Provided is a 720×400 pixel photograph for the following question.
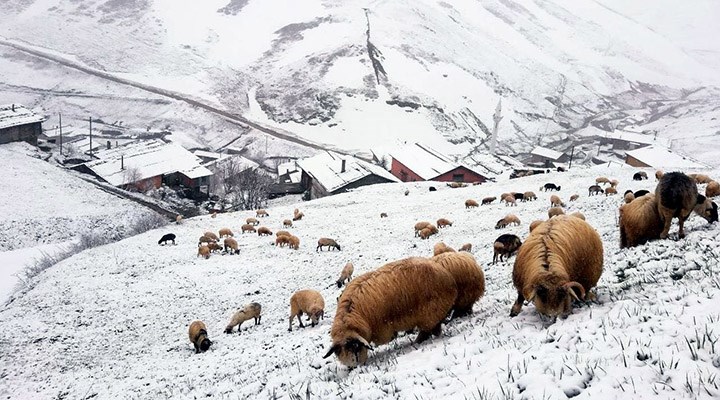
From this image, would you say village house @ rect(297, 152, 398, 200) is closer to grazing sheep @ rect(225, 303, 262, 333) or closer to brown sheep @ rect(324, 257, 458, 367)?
grazing sheep @ rect(225, 303, 262, 333)

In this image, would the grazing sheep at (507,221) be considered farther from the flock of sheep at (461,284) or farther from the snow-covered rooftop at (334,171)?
the snow-covered rooftop at (334,171)

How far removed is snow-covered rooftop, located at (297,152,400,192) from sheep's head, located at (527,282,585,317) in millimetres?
48039

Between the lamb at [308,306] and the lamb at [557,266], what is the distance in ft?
21.6

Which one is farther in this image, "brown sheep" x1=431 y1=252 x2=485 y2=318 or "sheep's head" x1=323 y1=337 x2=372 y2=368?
"brown sheep" x1=431 y1=252 x2=485 y2=318

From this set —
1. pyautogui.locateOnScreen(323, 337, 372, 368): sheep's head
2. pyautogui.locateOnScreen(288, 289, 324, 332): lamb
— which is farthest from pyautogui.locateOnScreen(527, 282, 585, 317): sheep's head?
pyautogui.locateOnScreen(288, 289, 324, 332): lamb

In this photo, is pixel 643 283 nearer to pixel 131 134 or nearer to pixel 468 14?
pixel 131 134

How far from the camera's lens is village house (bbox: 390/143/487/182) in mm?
61938

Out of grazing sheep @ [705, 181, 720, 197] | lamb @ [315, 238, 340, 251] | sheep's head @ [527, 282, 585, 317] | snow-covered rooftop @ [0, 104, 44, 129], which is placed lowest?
snow-covered rooftop @ [0, 104, 44, 129]

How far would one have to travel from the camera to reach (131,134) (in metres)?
86.2

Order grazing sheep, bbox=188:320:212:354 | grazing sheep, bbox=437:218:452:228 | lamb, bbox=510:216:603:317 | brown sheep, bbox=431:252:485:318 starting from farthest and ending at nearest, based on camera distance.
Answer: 1. grazing sheep, bbox=437:218:452:228
2. grazing sheep, bbox=188:320:212:354
3. brown sheep, bbox=431:252:485:318
4. lamb, bbox=510:216:603:317

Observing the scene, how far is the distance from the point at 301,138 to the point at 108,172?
41.1m

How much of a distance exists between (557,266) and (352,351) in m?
3.84

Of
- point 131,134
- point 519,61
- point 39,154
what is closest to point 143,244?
point 39,154

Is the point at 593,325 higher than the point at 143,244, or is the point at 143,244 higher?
the point at 593,325
